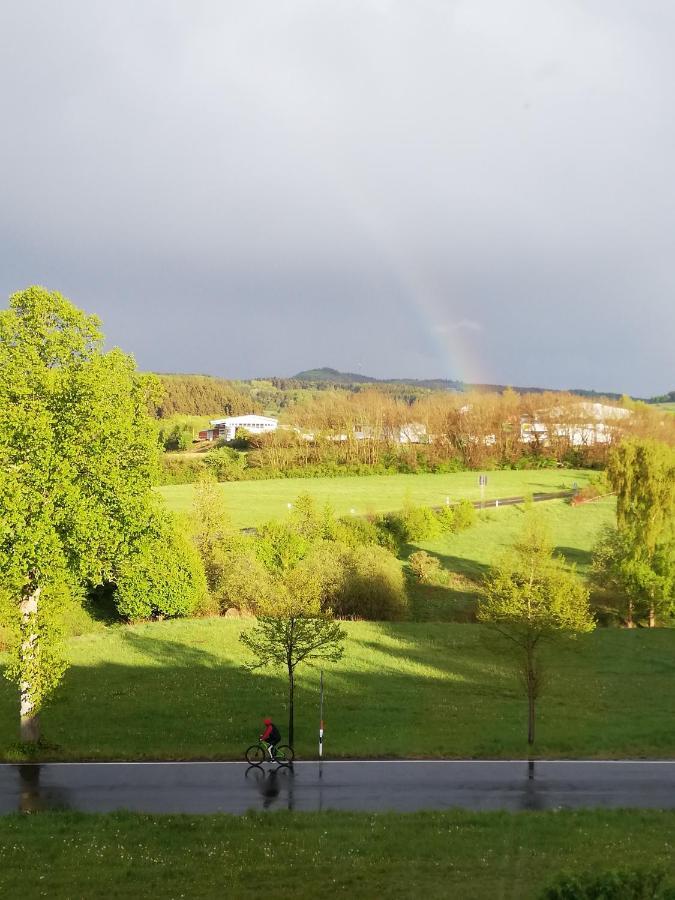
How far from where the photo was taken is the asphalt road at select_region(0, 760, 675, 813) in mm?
21250

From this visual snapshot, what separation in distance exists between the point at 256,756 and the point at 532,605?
13.0 m

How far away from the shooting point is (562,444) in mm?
126625

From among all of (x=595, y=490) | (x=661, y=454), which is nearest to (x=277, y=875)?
(x=661, y=454)

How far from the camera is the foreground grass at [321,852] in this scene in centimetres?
1585

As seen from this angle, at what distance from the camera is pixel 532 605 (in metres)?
31.6

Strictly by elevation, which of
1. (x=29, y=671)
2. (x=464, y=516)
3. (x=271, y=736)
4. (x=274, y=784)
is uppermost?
(x=464, y=516)

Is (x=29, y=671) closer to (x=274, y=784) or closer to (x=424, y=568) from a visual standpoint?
(x=274, y=784)

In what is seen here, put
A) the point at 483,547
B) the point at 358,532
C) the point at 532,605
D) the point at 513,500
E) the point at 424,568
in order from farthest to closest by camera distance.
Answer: the point at 513,500
the point at 483,547
the point at 358,532
the point at 424,568
the point at 532,605

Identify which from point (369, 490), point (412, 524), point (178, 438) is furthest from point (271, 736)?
point (178, 438)

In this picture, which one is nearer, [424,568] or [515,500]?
[424,568]

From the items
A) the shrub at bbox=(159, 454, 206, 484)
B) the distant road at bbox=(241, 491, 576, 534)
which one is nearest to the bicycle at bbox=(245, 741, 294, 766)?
the distant road at bbox=(241, 491, 576, 534)

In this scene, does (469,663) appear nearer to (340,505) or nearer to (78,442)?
(78,442)

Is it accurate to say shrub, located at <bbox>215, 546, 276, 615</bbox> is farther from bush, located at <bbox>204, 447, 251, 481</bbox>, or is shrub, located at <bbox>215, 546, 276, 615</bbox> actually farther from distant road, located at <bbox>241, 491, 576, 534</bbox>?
bush, located at <bbox>204, 447, 251, 481</bbox>

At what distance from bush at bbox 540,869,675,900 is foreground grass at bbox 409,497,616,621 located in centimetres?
3994
